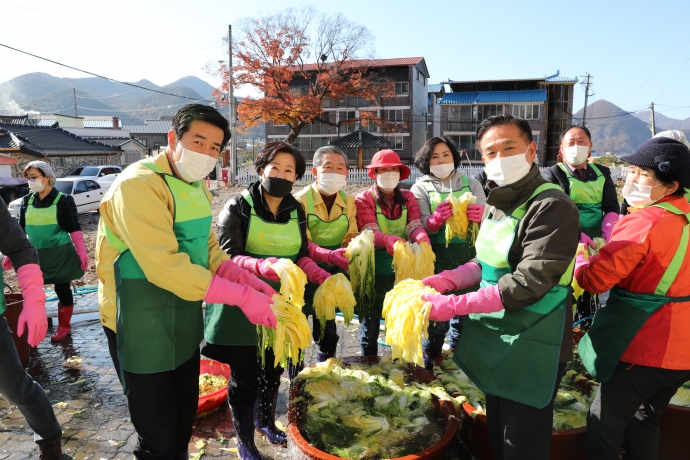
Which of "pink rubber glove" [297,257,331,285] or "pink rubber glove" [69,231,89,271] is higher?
"pink rubber glove" [297,257,331,285]

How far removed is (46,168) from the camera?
20.0 ft

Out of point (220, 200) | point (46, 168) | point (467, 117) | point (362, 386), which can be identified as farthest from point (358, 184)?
point (362, 386)

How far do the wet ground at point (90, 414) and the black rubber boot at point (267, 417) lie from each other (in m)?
0.08

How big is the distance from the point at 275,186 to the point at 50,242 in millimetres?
4408

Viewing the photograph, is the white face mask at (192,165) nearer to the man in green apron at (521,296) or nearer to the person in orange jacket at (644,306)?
the man in green apron at (521,296)

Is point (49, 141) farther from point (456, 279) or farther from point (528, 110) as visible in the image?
point (528, 110)

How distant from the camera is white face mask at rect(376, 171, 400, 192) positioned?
15.4 feet

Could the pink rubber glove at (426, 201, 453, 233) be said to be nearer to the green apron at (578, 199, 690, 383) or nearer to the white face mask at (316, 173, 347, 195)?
the white face mask at (316, 173, 347, 195)

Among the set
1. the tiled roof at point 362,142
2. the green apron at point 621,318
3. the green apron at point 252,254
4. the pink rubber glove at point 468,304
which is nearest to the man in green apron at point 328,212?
the green apron at point 252,254

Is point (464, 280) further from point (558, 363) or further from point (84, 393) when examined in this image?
point (84, 393)

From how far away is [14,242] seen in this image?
11.3 ft

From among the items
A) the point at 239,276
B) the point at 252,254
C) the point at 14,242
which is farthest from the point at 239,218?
the point at 14,242

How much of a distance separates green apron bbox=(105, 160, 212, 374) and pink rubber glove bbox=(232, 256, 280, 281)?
511 millimetres

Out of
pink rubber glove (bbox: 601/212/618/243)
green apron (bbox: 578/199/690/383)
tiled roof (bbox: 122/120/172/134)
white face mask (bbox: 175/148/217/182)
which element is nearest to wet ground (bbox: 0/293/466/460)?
green apron (bbox: 578/199/690/383)
